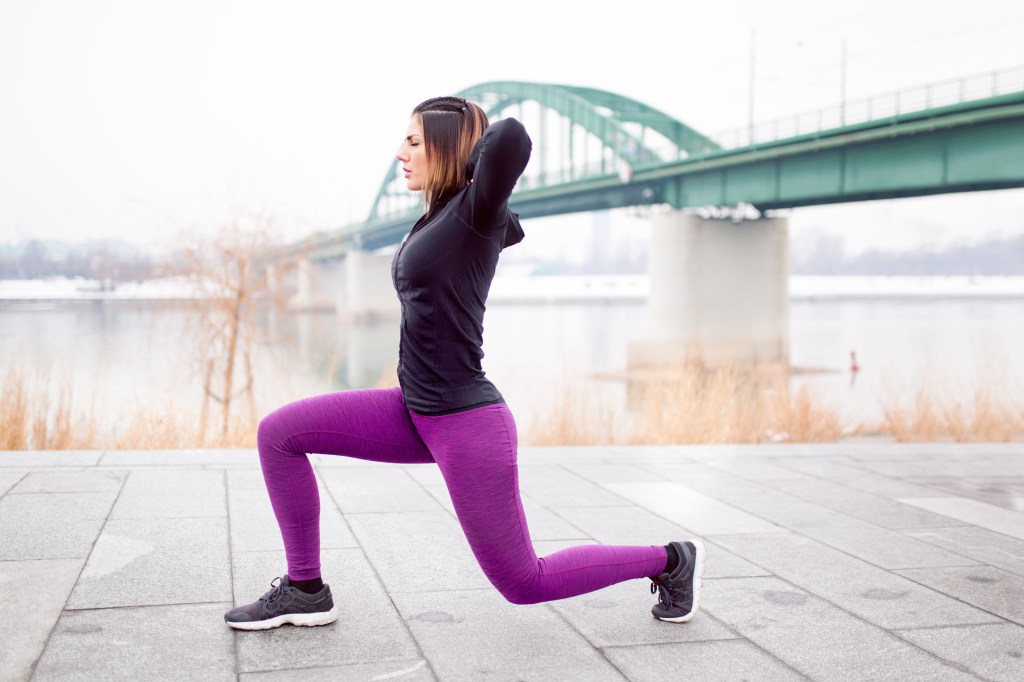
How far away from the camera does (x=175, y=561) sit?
3781 mm

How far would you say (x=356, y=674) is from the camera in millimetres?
2738

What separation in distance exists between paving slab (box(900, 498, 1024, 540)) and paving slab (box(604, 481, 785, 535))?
101cm

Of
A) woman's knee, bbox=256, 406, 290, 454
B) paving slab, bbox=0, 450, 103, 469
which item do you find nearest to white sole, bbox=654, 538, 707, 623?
woman's knee, bbox=256, 406, 290, 454

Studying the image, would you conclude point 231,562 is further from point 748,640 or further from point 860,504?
point 860,504

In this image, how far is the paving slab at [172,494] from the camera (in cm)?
458

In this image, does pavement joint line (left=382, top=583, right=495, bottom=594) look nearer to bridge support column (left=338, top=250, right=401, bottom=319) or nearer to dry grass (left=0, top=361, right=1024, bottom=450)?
dry grass (left=0, top=361, right=1024, bottom=450)

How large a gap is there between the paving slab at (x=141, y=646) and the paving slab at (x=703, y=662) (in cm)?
108

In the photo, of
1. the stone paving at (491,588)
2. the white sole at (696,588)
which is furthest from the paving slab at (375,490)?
the white sole at (696,588)

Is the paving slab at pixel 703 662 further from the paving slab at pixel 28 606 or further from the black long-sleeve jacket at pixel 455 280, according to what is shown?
the paving slab at pixel 28 606

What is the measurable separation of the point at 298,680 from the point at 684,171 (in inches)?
1273

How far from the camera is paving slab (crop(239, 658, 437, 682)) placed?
269cm

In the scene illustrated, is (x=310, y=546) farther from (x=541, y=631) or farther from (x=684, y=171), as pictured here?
(x=684, y=171)

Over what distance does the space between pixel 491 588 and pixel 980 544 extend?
88.7 inches

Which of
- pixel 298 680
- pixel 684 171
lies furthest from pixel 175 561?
pixel 684 171
